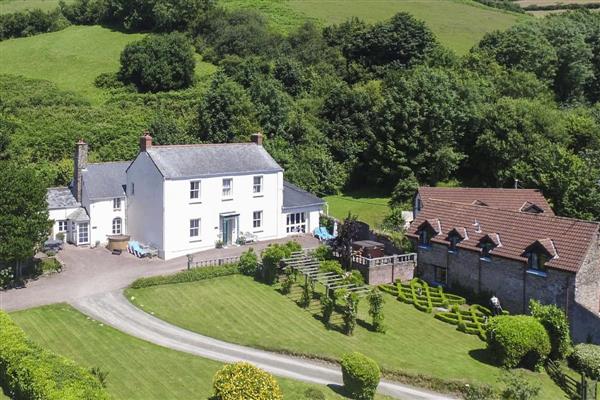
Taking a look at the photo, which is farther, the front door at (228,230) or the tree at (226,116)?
the tree at (226,116)

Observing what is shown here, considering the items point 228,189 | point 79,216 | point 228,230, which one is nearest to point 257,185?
point 228,189

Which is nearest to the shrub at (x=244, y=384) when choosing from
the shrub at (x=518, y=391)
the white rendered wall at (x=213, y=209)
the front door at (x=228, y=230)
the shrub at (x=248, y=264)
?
the shrub at (x=518, y=391)

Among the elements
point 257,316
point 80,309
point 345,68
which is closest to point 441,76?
point 345,68

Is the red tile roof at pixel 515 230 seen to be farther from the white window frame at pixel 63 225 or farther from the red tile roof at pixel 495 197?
the white window frame at pixel 63 225

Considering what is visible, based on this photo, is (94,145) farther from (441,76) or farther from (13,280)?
(441,76)

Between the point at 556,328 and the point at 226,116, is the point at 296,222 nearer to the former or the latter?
the point at 226,116
